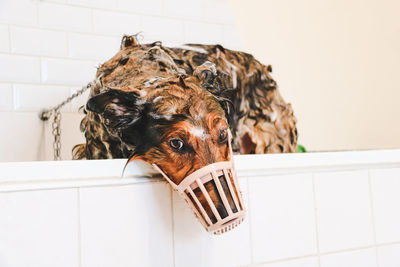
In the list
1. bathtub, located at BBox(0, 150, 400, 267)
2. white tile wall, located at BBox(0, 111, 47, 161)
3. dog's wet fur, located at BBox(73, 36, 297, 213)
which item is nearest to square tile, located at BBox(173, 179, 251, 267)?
bathtub, located at BBox(0, 150, 400, 267)

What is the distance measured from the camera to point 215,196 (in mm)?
595

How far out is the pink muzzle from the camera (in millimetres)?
592

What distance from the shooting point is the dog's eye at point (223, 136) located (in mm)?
642

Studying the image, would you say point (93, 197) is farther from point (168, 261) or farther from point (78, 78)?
point (78, 78)

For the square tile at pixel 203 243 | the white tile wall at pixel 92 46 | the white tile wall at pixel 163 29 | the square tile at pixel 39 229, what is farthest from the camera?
the white tile wall at pixel 163 29

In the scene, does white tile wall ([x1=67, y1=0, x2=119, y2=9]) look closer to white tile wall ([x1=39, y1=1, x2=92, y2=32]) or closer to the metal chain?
white tile wall ([x1=39, y1=1, x2=92, y2=32])

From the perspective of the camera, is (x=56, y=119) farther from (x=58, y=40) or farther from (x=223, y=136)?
(x=223, y=136)

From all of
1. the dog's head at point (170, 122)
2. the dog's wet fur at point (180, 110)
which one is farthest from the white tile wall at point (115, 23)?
the dog's head at point (170, 122)

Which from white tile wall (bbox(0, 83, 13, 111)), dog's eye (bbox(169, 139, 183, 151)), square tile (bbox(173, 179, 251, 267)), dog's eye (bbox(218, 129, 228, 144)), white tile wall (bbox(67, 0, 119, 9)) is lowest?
square tile (bbox(173, 179, 251, 267))

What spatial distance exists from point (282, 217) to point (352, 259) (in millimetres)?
→ 189

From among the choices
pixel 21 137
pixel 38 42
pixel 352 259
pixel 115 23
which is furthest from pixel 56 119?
pixel 352 259

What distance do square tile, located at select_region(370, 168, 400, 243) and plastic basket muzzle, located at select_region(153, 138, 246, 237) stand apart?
16.2 inches

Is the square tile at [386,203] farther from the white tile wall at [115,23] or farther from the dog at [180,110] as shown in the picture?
the white tile wall at [115,23]

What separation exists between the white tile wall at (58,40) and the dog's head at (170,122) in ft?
2.34
